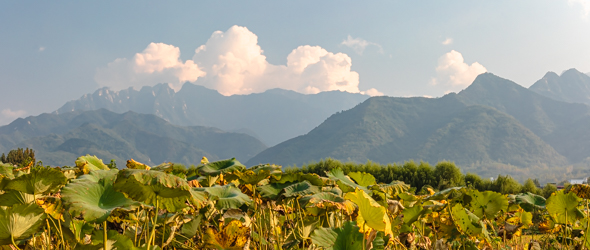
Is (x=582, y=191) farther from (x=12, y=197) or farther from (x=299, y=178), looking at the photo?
(x=12, y=197)

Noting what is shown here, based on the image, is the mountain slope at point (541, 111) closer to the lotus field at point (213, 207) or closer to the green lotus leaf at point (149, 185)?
the lotus field at point (213, 207)

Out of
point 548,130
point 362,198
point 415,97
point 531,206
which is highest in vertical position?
point 415,97

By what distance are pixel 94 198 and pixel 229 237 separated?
57 centimetres

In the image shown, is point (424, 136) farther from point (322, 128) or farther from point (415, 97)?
point (322, 128)

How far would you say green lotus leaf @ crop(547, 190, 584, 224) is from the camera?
2.07 m

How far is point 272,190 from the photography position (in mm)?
1890

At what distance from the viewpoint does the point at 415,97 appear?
186m

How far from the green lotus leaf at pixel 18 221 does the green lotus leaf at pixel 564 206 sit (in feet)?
7.89

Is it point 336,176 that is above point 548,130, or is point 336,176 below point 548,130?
below

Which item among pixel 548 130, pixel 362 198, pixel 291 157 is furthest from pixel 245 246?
pixel 548 130

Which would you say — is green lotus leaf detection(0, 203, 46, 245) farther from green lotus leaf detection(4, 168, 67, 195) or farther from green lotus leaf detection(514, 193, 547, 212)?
green lotus leaf detection(514, 193, 547, 212)

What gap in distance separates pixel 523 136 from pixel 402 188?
6502 inches

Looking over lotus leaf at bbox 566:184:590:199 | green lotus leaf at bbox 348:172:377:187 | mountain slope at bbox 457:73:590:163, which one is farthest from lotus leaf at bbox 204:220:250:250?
mountain slope at bbox 457:73:590:163

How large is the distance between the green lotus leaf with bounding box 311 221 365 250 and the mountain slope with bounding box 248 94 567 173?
138 m
